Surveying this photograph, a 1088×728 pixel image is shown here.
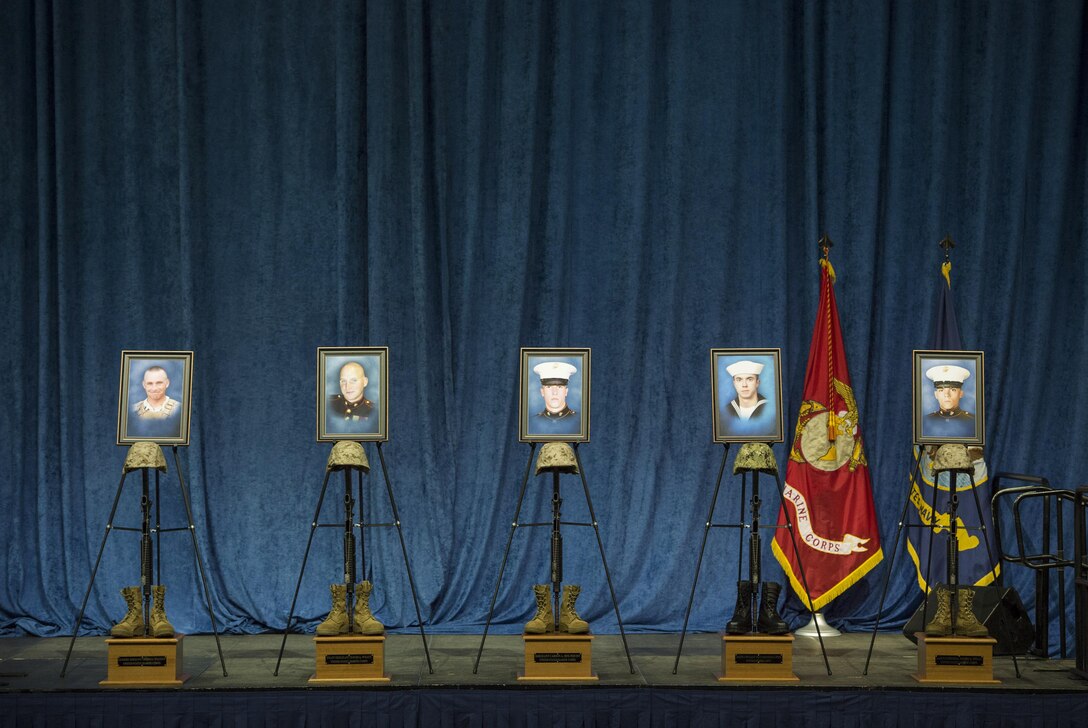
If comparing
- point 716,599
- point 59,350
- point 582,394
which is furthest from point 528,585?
point 59,350

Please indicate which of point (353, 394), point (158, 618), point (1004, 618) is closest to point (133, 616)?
point (158, 618)

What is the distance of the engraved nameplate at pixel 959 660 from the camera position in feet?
19.1

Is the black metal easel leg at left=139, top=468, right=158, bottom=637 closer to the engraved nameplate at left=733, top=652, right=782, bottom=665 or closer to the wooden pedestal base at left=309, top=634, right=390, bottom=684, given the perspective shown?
the wooden pedestal base at left=309, top=634, right=390, bottom=684

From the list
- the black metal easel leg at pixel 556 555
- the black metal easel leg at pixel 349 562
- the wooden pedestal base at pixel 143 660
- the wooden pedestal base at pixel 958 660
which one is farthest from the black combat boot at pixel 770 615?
the wooden pedestal base at pixel 143 660

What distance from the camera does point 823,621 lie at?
7.17m

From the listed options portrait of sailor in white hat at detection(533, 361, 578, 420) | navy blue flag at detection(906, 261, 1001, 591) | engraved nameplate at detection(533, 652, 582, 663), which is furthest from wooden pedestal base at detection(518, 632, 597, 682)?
navy blue flag at detection(906, 261, 1001, 591)

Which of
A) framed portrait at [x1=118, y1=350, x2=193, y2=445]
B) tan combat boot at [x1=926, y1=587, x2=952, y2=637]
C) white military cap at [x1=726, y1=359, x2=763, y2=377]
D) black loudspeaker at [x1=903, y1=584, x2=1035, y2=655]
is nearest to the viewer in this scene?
tan combat boot at [x1=926, y1=587, x2=952, y2=637]

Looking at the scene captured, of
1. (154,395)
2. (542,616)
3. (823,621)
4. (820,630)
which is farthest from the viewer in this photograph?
(823,621)

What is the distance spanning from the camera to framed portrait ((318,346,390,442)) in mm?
6129

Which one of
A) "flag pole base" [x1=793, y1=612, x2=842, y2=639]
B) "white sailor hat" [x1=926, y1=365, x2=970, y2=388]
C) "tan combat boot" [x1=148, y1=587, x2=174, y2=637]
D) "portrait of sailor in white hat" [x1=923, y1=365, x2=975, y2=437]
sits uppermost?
"white sailor hat" [x1=926, y1=365, x2=970, y2=388]

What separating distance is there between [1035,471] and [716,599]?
213cm

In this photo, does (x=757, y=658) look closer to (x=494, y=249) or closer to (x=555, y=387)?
(x=555, y=387)

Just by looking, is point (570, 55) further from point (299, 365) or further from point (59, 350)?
point (59, 350)

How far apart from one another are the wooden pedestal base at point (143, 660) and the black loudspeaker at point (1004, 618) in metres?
3.99
